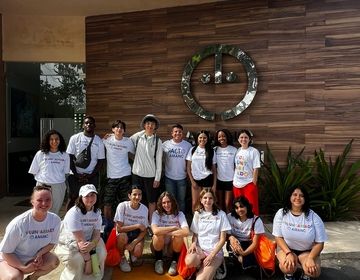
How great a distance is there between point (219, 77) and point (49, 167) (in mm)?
3341

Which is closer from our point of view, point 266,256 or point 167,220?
A: point 266,256

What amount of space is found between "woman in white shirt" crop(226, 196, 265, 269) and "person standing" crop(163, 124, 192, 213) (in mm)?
1158

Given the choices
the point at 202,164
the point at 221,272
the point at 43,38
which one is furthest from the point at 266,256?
the point at 43,38

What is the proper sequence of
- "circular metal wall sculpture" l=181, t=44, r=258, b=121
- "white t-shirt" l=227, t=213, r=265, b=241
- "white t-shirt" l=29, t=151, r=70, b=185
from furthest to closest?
"circular metal wall sculpture" l=181, t=44, r=258, b=121 < "white t-shirt" l=29, t=151, r=70, b=185 < "white t-shirt" l=227, t=213, r=265, b=241

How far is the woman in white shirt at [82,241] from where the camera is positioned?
3.39 meters

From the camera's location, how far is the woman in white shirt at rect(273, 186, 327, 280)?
11.5 ft

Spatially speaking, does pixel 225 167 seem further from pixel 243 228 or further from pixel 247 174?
pixel 243 228

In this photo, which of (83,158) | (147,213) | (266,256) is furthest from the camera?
(83,158)

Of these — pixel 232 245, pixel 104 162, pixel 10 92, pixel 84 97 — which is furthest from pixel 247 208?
pixel 10 92

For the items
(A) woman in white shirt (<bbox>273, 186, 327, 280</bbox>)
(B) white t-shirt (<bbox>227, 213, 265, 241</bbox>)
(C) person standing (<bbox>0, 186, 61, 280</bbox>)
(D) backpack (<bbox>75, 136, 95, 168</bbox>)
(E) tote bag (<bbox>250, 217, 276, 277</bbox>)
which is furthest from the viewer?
(D) backpack (<bbox>75, 136, 95, 168</bbox>)

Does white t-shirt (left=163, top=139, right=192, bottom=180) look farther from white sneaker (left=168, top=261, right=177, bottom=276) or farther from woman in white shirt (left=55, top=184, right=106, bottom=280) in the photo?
woman in white shirt (left=55, top=184, right=106, bottom=280)

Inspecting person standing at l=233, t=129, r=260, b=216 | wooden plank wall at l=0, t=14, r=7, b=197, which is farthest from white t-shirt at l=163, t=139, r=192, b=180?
wooden plank wall at l=0, t=14, r=7, b=197

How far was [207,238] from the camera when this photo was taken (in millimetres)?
3789

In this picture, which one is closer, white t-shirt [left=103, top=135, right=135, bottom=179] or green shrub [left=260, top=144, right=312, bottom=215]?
white t-shirt [left=103, top=135, right=135, bottom=179]
